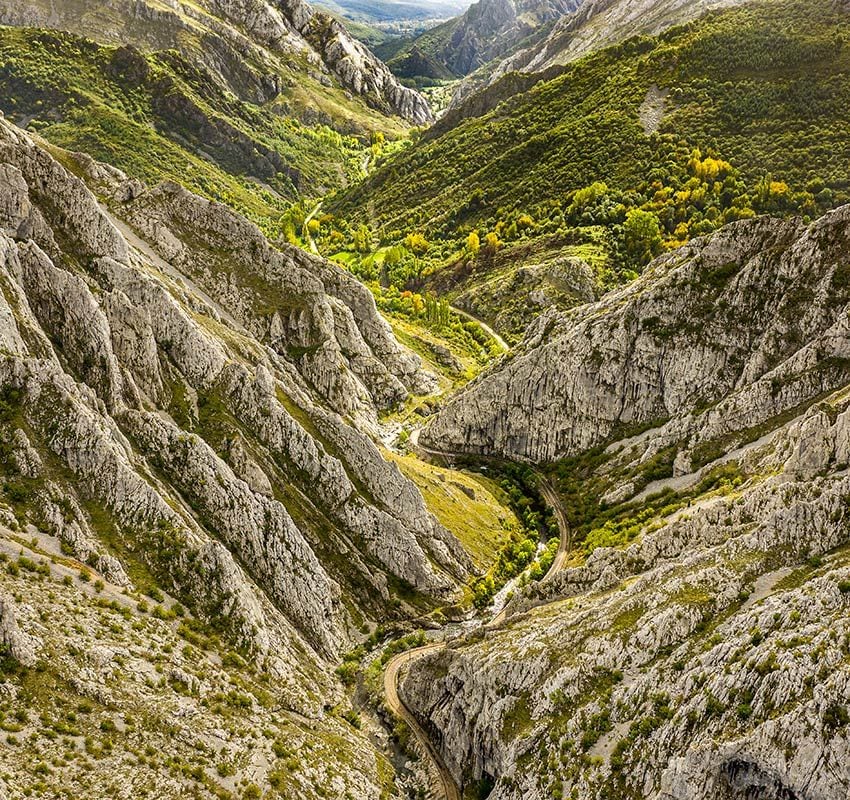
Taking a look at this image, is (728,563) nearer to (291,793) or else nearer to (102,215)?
(291,793)

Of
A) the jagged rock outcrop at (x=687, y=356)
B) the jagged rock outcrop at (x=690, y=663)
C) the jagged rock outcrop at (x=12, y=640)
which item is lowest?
the jagged rock outcrop at (x=690, y=663)

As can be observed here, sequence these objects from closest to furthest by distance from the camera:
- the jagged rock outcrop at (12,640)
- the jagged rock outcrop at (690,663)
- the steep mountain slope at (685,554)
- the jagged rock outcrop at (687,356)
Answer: the jagged rock outcrop at (690,663) < the steep mountain slope at (685,554) < the jagged rock outcrop at (12,640) < the jagged rock outcrop at (687,356)

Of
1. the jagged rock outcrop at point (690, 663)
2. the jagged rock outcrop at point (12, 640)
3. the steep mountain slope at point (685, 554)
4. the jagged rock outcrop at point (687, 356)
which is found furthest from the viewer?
the jagged rock outcrop at point (687, 356)

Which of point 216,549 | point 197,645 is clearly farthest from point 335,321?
point 197,645

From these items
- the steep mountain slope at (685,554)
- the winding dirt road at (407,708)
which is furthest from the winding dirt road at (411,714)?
the steep mountain slope at (685,554)

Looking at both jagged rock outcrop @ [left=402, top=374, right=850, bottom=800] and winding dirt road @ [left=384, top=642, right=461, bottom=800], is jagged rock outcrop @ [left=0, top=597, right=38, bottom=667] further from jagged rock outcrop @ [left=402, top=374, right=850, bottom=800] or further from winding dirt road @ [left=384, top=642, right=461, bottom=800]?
jagged rock outcrop @ [left=402, top=374, right=850, bottom=800]

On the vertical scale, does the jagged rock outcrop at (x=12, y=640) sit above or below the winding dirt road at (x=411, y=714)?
above

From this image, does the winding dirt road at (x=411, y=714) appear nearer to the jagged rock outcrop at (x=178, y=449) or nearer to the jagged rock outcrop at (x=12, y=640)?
the jagged rock outcrop at (x=178, y=449)

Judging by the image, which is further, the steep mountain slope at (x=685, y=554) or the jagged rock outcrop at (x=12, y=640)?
the jagged rock outcrop at (x=12, y=640)
